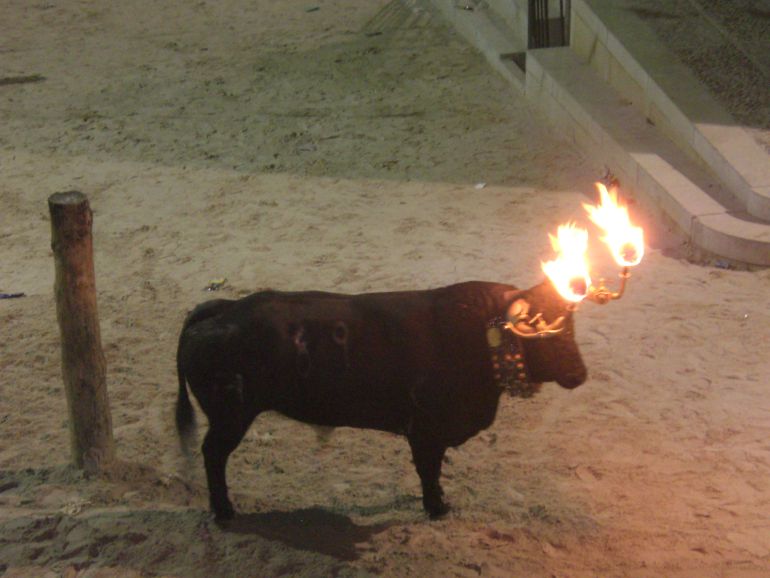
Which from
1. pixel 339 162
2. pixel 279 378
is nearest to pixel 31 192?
pixel 339 162

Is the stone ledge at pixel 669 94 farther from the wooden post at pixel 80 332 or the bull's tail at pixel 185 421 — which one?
the wooden post at pixel 80 332

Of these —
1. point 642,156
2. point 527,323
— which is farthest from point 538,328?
point 642,156

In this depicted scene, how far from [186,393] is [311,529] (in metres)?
0.88

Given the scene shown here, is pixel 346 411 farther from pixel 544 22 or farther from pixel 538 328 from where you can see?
pixel 544 22

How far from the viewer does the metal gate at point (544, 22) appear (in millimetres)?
11427

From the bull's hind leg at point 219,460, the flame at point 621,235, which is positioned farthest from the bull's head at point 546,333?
the bull's hind leg at point 219,460

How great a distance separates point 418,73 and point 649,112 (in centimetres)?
330

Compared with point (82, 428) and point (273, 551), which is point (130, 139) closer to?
point (82, 428)

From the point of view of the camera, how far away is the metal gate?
37.5ft

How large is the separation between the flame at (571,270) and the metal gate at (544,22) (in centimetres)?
722

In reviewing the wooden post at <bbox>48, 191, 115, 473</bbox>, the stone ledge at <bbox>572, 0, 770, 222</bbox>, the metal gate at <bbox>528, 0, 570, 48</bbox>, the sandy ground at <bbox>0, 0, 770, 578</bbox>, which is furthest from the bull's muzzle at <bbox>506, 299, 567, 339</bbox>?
the metal gate at <bbox>528, 0, 570, 48</bbox>

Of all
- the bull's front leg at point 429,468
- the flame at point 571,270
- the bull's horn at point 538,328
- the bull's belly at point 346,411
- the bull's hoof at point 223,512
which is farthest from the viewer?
the bull's hoof at point 223,512

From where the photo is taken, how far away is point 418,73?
12258mm

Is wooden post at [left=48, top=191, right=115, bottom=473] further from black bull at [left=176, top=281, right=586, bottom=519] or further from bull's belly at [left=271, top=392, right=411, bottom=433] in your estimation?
bull's belly at [left=271, top=392, right=411, bottom=433]
